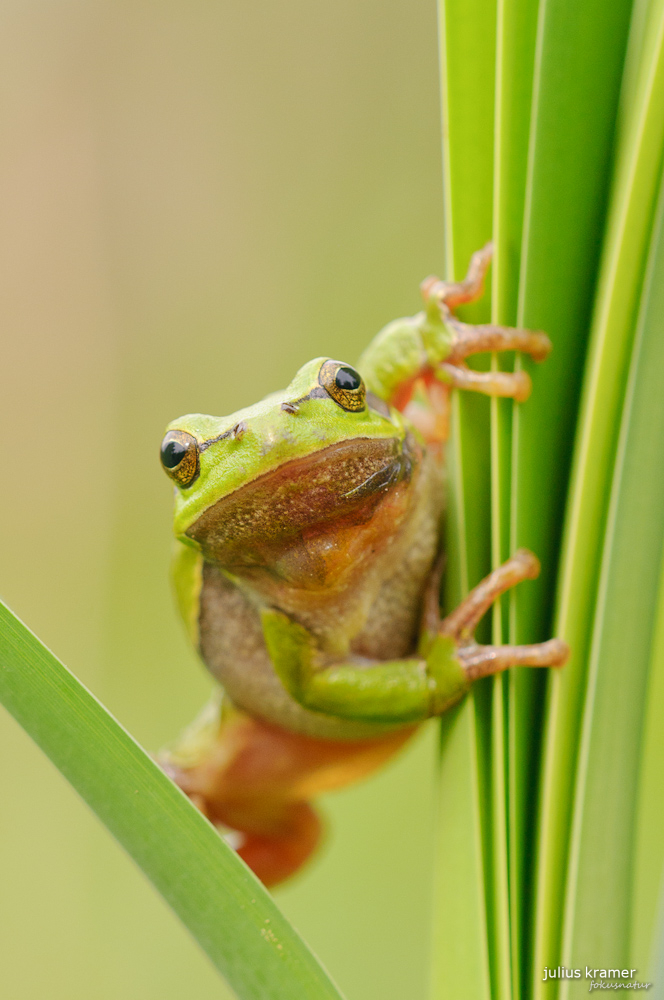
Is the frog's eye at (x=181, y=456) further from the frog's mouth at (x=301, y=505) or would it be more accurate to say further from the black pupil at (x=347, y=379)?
the black pupil at (x=347, y=379)

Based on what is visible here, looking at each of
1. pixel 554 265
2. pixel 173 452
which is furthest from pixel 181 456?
pixel 554 265

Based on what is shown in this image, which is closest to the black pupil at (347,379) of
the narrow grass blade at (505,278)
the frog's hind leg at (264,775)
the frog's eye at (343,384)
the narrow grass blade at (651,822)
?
the frog's eye at (343,384)

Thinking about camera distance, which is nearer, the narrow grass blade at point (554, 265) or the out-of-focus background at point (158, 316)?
the narrow grass blade at point (554, 265)

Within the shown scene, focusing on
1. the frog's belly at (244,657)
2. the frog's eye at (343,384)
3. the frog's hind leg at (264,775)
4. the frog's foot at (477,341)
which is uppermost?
the frog's foot at (477,341)

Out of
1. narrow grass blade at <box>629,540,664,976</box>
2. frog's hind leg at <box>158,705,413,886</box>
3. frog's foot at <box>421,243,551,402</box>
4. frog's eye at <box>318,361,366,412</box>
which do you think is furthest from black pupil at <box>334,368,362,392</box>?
frog's hind leg at <box>158,705,413,886</box>

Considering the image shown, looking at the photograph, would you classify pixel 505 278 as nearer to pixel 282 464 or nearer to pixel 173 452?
pixel 282 464
